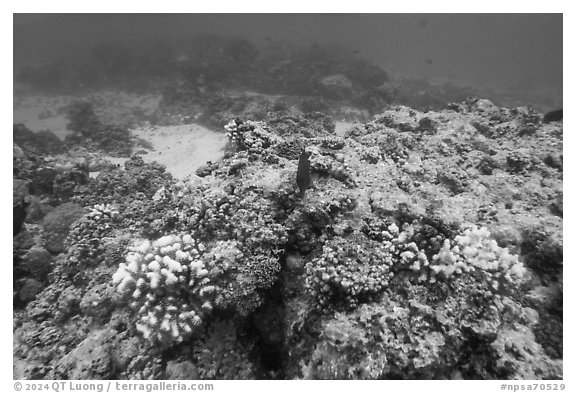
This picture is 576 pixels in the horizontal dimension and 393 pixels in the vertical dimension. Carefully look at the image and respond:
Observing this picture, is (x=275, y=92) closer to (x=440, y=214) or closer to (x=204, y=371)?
(x=440, y=214)

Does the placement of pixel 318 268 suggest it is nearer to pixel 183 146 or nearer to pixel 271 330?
pixel 271 330

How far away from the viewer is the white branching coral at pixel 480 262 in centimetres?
355

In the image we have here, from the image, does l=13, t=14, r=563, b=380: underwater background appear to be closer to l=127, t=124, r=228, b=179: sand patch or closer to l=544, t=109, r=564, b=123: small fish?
l=544, t=109, r=564, b=123: small fish

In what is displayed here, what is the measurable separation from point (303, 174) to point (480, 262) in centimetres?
269

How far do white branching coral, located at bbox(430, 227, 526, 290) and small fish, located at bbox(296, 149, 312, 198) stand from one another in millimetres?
2102

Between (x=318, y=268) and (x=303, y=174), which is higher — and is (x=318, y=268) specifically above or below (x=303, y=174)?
below

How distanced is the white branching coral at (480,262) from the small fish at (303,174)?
2102mm

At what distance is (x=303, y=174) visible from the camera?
429 centimetres

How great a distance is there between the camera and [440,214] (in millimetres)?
4227

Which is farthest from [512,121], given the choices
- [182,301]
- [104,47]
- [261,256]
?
[104,47]

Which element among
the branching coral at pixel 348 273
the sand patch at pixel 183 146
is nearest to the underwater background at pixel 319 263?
the branching coral at pixel 348 273

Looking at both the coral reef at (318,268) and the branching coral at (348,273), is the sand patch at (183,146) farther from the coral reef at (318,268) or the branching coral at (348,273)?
the branching coral at (348,273)

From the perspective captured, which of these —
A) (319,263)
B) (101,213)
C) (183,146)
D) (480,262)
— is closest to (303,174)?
(319,263)

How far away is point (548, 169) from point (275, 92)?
17593mm
